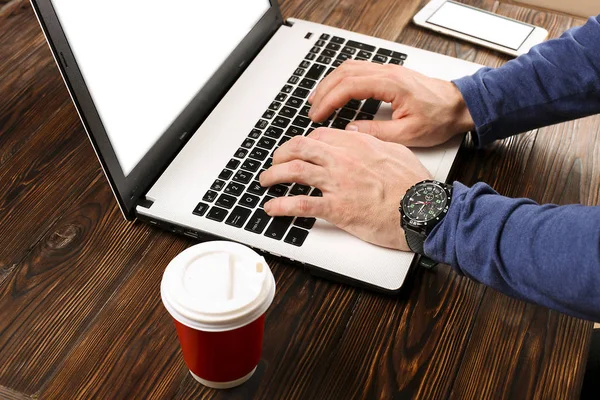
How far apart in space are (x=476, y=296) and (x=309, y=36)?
0.55 metres

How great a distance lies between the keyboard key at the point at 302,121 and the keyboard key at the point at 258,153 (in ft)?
0.27

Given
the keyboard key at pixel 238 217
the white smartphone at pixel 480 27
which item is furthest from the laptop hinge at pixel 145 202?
the white smartphone at pixel 480 27

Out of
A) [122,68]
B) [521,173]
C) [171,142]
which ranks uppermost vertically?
[122,68]

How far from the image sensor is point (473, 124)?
912 millimetres

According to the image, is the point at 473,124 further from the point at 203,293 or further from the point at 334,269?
the point at 203,293

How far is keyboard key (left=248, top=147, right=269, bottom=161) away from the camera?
874 mm

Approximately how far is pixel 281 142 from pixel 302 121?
60 millimetres

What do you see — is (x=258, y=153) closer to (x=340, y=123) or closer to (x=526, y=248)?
(x=340, y=123)

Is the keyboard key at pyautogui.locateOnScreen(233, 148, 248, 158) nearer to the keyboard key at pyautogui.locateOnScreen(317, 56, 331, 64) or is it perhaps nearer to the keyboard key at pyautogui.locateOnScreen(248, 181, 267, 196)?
the keyboard key at pyautogui.locateOnScreen(248, 181, 267, 196)

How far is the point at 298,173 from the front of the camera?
810 mm

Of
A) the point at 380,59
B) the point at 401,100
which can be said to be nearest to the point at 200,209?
the point at 401,100

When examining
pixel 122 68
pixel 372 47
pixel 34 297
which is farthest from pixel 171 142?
pixel 372 47

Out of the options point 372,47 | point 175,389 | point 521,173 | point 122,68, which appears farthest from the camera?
point 372,47

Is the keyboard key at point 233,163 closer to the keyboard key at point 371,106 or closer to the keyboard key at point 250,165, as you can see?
the keyboard key at point 250,165
